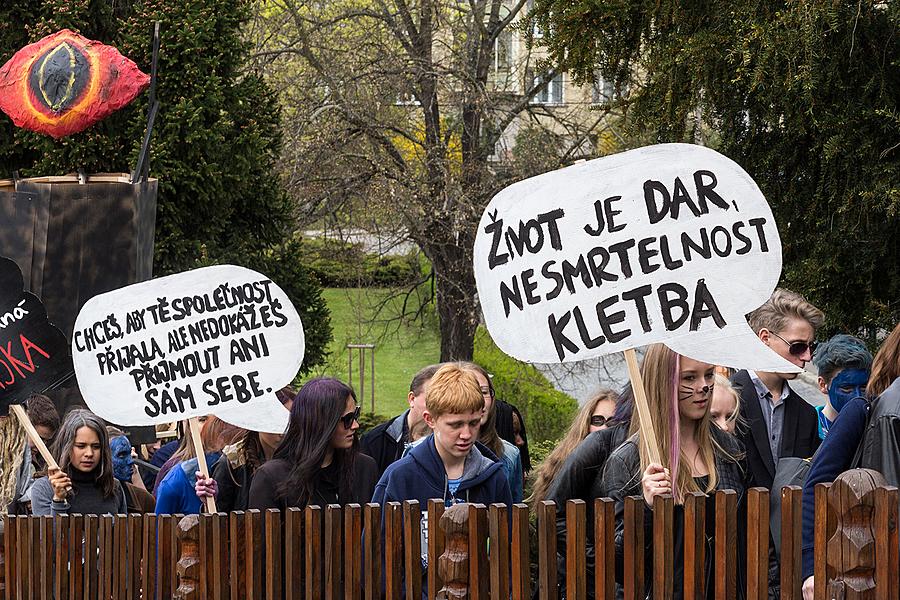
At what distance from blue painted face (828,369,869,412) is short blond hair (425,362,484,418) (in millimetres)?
1781

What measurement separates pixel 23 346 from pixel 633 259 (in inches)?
136

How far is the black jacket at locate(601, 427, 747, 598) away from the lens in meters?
3.70

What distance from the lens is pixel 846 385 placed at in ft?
18.1

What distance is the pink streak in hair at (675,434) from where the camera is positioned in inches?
159

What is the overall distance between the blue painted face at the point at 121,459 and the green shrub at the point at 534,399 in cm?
1010

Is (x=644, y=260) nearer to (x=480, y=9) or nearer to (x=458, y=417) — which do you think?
(x=458, y=417)

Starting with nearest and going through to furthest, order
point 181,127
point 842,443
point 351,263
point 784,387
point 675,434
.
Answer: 1. point 842,443
2. point 675,434
3. point 784,387
4. point 181,127
5. point 351,263

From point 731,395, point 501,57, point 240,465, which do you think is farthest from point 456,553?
point 501,57

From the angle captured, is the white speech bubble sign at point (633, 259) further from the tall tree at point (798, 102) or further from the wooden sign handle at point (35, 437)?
the tall tree at point (798, 102)

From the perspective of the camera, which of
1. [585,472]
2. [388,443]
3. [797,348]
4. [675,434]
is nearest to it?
[675,434]

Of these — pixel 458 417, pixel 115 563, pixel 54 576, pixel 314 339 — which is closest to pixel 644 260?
pixel 458 417

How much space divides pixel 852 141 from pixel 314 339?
833cm

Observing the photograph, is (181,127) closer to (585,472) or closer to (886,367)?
(585,472)

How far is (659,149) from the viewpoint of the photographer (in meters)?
4.01
